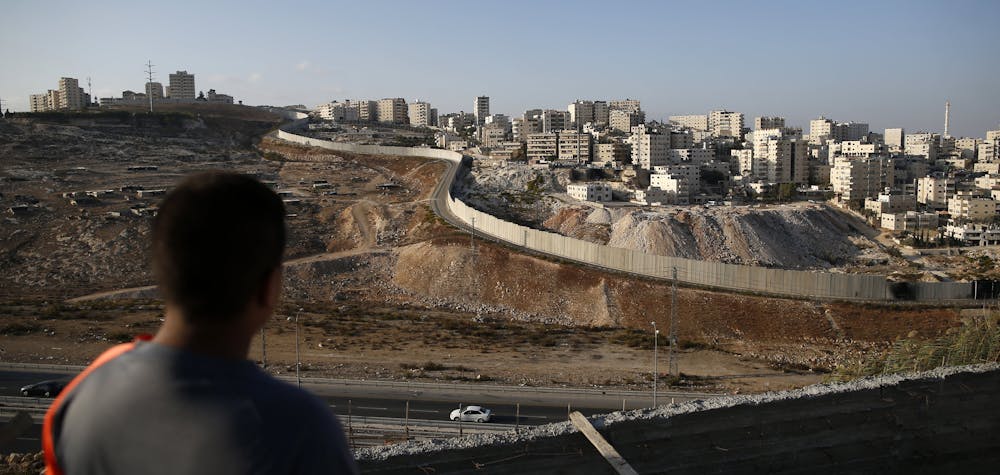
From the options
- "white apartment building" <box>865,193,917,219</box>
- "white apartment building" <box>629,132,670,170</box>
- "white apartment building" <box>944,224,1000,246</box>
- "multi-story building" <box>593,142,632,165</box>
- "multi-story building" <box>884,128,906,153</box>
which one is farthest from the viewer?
"multi-story building" <box>884,128,906,153</box>

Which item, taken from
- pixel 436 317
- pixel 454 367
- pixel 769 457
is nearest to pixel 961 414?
pixel 769 457

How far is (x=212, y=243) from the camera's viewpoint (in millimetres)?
1628

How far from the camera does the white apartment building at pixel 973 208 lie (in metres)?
64.3

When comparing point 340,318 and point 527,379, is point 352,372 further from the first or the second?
point 340,318

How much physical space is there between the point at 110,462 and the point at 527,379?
21.9m

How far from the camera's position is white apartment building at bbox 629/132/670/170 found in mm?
81750

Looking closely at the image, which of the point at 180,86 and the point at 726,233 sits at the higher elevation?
the point at 180,86

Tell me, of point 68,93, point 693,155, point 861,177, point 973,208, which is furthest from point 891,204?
point 68,93

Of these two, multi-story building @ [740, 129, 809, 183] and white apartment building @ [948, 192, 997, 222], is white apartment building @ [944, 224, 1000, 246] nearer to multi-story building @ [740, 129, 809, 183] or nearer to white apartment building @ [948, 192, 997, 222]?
white apartment building @ [948, 192, 997, 222]

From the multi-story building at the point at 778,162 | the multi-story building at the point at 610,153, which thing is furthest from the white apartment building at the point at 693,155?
the multi-story building at the point at 610,153

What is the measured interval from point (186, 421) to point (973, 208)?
75.6 m

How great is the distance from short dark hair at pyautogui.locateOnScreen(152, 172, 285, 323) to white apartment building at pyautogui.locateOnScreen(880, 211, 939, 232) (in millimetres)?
63653

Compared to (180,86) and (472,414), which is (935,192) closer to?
Result: (472,414)

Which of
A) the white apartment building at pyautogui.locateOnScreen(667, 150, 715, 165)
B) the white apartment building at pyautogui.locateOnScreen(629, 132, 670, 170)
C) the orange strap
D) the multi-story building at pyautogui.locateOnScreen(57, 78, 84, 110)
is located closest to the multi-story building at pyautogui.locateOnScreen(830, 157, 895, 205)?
the white apartment building at pyautogui.locateOnScreen(667, 150, 715, 165)
